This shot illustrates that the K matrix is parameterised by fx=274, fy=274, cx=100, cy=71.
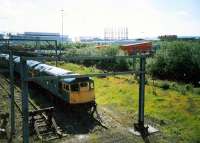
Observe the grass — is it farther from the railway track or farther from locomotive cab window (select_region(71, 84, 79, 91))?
the railway track

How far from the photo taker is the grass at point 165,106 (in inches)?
591

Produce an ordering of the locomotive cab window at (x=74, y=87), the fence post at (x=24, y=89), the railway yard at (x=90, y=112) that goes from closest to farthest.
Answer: the fence post at (x=24, y=89), the railway yard at (x=90, y=112), the locomotive cab window at (x=74, y=87)

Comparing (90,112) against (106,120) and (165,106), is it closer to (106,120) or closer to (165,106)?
(106,120)

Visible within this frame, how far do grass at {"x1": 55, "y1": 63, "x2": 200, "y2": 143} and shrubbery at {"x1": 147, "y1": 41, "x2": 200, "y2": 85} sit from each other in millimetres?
10502

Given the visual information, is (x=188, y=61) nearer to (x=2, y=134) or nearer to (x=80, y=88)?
(x=80, y=88)

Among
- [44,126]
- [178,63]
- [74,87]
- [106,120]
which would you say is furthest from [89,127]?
[178,63]

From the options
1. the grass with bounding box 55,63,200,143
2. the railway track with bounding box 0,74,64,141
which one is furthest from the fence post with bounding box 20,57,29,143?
the grass with bounding box 55,63,200,143

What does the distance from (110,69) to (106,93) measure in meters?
20.6

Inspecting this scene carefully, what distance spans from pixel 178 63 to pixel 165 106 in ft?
59.6

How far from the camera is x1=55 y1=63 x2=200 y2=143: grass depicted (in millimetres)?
15016

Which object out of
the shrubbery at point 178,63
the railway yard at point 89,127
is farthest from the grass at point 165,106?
the shrubbery at point 178,63

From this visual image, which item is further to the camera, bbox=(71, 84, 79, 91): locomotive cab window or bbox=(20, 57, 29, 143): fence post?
bbox=(71, 84, 79, 91): locomotive cab window

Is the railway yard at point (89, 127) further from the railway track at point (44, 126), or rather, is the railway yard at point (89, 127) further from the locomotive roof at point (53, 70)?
the locomotive roof at point (53, 70)

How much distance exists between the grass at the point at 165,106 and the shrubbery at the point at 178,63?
1050 cm
